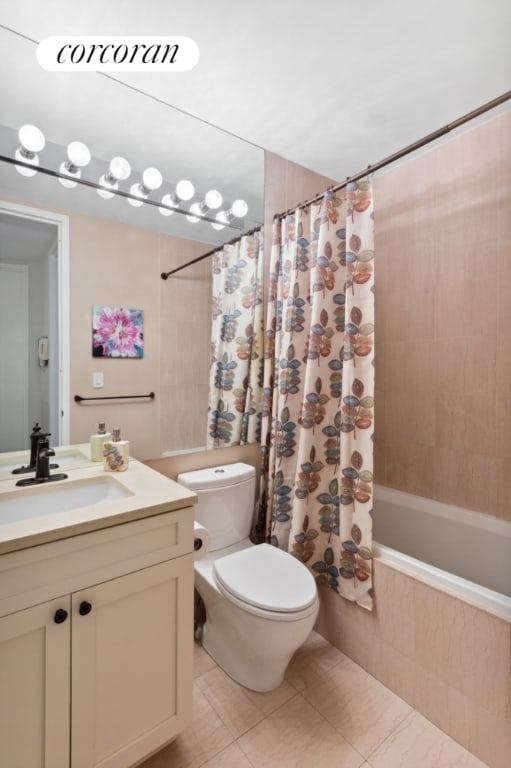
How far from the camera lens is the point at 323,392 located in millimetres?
1797

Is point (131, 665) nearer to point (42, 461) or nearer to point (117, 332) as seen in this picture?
point (42, 461)

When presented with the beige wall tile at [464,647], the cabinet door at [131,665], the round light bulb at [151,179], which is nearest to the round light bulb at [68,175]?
the round light bulb at [151,179]

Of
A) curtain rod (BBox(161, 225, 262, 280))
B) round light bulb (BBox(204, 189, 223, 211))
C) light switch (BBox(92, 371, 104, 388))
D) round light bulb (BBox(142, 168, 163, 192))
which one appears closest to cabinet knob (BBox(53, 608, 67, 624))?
light switch (BBox(92, 371, 104, 388))

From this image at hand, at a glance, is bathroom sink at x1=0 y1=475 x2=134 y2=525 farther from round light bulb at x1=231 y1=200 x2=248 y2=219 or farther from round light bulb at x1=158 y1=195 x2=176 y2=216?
round light bulb at x1=231 y1=200 x2=248 y2=219

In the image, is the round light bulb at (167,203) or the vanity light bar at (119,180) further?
the round light bulb at (167,203)

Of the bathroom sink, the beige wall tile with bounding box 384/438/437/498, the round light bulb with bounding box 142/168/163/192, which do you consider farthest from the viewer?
the beige wall tile with bounding box 384/438/437/498

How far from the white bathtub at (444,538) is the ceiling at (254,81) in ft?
6.18

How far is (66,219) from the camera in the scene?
4.69 ft

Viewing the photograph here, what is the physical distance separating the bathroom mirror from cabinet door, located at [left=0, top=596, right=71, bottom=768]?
685mm

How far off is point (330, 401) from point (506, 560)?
1.20m

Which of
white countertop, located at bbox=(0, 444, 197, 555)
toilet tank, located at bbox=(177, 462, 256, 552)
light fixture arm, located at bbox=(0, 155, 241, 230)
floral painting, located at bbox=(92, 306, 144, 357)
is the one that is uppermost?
light fixture arm, located at bbox=(0, 155, 241, 230)

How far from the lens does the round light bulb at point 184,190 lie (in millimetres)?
1748

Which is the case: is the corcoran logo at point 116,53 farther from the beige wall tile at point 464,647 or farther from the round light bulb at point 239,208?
the beige wall tile at point 464,647

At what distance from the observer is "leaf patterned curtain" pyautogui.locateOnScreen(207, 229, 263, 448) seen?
1908mm
